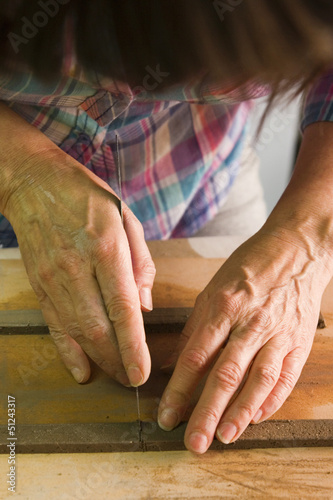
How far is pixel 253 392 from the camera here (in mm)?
919

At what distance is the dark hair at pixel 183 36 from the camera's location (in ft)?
1.80

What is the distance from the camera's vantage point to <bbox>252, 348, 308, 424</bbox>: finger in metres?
0.94

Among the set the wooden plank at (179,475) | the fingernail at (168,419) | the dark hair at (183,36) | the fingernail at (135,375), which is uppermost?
the dark hair at (183,36)

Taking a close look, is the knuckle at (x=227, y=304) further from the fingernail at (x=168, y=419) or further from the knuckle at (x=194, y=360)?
the fingernail at (x=168, y=419)

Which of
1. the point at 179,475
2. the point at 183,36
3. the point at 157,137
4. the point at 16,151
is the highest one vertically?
the point at 183,36

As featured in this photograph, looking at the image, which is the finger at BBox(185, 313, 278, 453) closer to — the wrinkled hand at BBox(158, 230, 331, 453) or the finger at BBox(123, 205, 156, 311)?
the wrinkled hand at BBox(158, 230, 331, 453)

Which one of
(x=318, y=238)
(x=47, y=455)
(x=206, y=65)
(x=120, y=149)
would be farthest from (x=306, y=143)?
(x=47, y=455)

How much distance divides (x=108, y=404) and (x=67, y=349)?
0.45 ft

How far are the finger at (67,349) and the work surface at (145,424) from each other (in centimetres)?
2

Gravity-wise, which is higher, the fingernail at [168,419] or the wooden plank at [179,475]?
the fingernail at [168,419]

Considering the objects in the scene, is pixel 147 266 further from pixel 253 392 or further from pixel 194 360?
pixel 253 392

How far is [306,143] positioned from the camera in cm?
125

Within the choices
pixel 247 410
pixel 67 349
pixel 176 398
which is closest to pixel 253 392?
pixel 247 410

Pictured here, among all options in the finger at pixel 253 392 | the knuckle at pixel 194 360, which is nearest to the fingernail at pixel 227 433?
the finger at pixel 253 392
